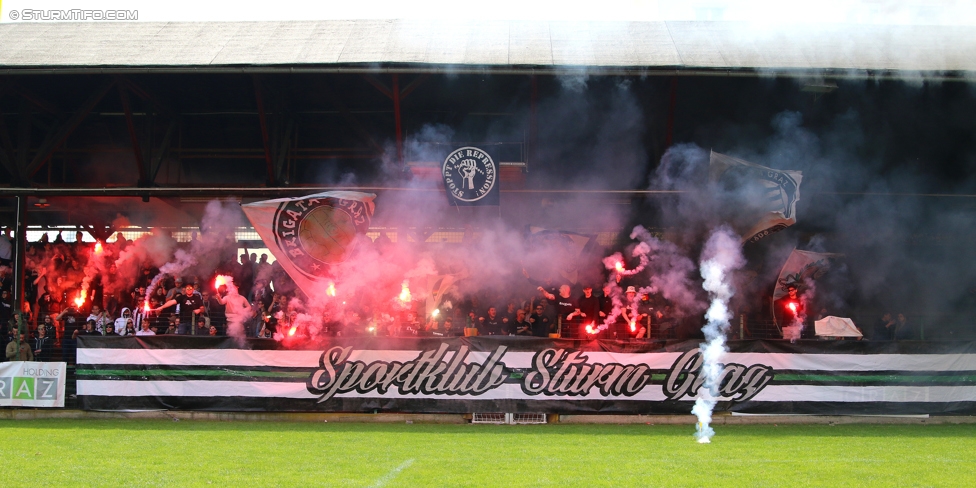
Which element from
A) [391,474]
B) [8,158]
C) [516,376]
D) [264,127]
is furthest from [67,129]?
[391,474]

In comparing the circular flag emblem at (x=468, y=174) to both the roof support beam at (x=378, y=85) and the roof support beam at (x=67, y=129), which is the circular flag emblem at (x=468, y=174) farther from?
the roof support beam at (x=67, y=129)

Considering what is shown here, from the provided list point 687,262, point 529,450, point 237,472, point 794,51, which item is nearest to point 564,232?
point 687,262

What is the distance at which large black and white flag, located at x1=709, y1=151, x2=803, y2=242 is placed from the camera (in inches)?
430

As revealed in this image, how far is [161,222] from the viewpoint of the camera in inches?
593

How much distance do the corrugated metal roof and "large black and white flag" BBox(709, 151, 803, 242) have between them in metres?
1.46

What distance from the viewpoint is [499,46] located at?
11.3 m

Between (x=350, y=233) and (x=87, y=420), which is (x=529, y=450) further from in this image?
(x=87, y=420)

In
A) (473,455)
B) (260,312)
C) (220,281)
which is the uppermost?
(220,281)

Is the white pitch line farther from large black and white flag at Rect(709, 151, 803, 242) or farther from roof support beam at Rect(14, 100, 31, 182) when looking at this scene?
roof support beam at Rect(14, 100, 31, 182)

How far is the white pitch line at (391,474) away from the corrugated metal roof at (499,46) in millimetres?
5278

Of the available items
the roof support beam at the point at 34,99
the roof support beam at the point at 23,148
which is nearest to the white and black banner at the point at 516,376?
the roof support beam at the point at 23,148

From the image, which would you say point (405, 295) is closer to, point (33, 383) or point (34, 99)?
point (33, 383)

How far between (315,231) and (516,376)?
3.58 meters

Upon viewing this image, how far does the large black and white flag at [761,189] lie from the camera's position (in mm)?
10914
